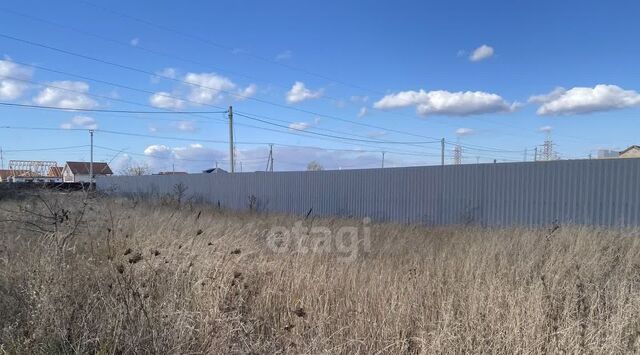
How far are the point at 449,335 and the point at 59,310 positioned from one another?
9.71ft

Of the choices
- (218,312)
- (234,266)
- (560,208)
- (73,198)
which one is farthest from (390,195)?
(218,312)

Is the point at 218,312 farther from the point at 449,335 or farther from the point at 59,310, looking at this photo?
the point at 449,335

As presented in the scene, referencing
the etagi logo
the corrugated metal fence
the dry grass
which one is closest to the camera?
the dry grass

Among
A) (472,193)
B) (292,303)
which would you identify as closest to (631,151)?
(472,193)

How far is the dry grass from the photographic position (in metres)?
3.21

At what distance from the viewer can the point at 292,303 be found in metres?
4.12

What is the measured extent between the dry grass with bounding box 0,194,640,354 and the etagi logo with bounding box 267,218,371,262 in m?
0.89

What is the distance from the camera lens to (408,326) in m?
3.61

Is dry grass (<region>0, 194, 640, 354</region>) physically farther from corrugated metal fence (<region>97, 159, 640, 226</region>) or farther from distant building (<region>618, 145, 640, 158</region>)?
distant building (<region>618, 145, 640, 158</region>)

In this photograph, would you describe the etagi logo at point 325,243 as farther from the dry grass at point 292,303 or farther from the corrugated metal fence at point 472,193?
the corrugated metal fence at point 472,193

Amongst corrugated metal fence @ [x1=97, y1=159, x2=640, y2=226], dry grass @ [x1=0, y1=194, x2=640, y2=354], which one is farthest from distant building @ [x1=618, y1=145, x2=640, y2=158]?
dry grass @ [x1=0, y1=194, x2=640, y2=354]

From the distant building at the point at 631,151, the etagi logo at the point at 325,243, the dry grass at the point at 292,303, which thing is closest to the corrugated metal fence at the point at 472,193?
the etagi logo at the point at 325,243

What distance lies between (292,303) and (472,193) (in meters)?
10.5

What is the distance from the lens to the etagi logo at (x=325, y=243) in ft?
22.1
